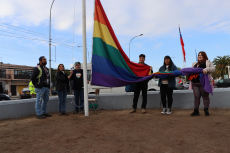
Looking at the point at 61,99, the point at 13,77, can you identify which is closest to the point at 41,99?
the point at 61,99

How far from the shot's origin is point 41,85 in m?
5.59

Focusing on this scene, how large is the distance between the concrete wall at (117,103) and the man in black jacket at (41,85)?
62 centimetres

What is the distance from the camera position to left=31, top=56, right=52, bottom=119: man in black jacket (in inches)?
218

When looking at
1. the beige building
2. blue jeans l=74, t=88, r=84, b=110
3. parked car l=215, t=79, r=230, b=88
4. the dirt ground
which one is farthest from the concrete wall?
the beige building

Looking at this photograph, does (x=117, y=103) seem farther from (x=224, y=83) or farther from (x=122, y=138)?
(x=224, y=83)

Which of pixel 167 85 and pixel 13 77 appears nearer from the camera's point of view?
pixel 167 85

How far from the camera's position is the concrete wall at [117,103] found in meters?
5.61

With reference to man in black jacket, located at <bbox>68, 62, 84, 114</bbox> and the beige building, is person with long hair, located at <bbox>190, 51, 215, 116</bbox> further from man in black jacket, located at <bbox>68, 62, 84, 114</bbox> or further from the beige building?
the beige building

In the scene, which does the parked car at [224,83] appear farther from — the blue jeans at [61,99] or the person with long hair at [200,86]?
the blue jeans at [61,99]

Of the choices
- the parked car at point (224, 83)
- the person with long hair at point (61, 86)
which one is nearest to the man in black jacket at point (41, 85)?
the person with long hair at point (61, 86)

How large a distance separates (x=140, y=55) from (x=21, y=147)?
4.37 m

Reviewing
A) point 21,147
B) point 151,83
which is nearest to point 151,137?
point 21,147

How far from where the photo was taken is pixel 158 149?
2.70m

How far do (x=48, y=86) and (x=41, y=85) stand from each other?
0.30 metres
